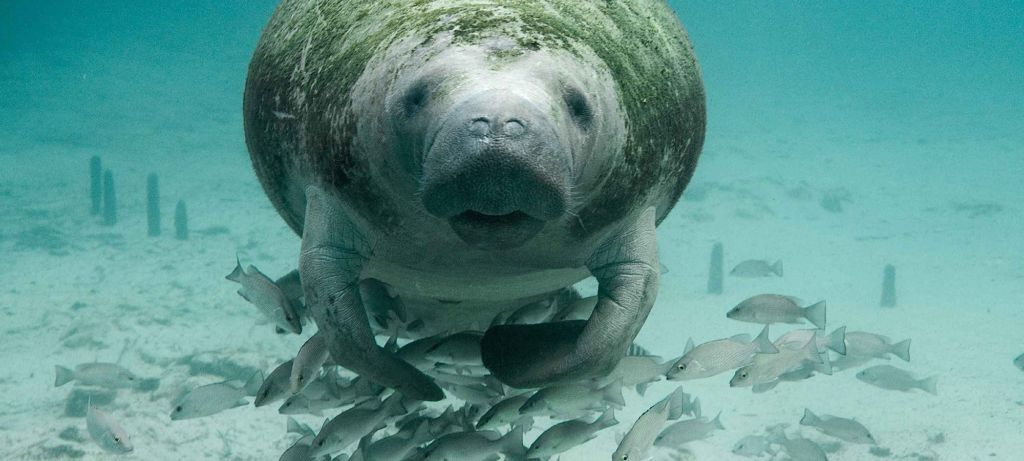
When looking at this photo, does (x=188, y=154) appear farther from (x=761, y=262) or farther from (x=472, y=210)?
(x=472, y=210)

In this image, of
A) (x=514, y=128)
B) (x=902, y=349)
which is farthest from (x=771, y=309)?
(x=514, y=128)

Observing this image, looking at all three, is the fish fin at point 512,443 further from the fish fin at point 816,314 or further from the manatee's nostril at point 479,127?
the fish fin at point 816,314

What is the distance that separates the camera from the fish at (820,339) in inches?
209

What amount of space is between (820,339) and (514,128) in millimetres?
4426

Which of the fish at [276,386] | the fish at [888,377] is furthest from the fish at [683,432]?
the fish at [276,386]

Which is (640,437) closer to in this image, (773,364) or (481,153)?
(773,364)

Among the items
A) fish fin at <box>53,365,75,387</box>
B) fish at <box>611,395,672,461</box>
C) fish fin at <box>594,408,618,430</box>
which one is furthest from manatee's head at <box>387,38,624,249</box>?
fish fin at <box>53,365,75,387</box>

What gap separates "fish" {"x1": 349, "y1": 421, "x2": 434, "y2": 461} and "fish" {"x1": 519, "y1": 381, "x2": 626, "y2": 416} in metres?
0.55

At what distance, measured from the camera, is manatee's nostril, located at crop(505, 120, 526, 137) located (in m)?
2.10

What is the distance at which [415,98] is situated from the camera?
95.6 inches

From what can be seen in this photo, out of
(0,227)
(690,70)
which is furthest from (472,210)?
(0,227)

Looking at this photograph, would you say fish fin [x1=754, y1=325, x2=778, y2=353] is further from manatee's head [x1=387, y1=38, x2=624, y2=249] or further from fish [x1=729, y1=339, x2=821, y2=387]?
manatee's head [x1=387, y1=38, x2=624, y2=249]

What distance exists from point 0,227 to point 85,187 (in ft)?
19.5

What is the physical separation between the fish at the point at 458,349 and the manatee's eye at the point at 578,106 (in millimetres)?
1337
